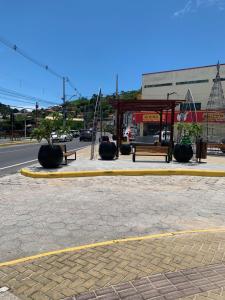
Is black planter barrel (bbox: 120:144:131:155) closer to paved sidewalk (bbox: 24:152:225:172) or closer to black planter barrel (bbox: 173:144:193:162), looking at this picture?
black planter barrel (bbox: 173:144:193:162)

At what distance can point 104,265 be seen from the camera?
438cm

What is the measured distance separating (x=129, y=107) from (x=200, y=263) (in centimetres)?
1675

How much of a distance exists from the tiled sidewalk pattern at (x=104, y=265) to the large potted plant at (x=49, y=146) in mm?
8313

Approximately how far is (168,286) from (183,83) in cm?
6071

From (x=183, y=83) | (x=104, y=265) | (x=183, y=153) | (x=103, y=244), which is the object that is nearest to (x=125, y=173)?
(x=183, y=153)

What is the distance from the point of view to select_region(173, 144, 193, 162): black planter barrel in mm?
16172

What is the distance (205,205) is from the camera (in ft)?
26.2

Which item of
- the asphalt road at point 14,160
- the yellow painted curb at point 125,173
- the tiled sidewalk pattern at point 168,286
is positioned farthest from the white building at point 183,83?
the tiled sidewalk pattern at point 168,286

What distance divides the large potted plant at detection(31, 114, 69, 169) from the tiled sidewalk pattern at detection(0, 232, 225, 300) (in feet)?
27.3

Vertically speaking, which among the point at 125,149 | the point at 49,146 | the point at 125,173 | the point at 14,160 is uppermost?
the point at 49,146

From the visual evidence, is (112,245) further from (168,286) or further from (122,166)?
(122,166)

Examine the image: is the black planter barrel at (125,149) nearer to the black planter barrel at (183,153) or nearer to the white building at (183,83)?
the black planter barrel at (183,153)

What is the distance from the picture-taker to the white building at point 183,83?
2295 inches

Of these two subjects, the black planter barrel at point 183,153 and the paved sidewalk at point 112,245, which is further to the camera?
the black planter barrel at point 183,153
